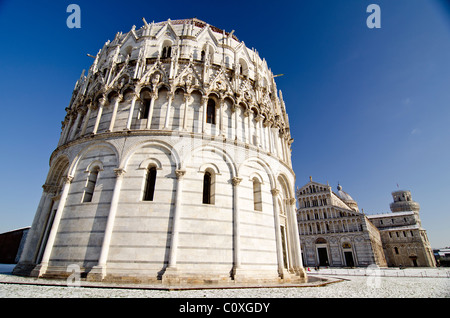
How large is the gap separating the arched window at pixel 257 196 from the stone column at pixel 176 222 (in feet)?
15.4

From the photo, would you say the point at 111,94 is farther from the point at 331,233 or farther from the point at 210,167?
the point at 331,233

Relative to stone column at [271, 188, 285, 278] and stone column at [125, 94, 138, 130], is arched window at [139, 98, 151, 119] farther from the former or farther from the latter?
stone column at [271, 188, 285, 278]

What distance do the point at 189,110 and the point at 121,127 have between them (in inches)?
166

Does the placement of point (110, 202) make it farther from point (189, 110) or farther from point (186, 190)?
point (189, 110)

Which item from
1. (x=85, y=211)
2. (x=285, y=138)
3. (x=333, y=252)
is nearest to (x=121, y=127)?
(x=85, y=211)

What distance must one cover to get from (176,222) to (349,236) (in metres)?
52.0

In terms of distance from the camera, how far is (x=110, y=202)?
1127 cm

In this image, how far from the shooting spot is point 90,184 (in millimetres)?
12484

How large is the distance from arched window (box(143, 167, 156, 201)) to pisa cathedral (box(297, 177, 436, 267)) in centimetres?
5101

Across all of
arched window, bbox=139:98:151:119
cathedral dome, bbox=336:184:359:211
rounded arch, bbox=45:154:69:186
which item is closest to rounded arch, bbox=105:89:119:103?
arched window, bbox=139:98:151:119

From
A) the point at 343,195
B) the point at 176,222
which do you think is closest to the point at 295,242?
the point at 176,222

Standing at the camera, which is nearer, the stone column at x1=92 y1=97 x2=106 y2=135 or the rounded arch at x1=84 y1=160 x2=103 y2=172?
the rounded arch at x1=84 y1=160 x2=103 y2=172

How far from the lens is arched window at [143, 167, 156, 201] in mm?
11742

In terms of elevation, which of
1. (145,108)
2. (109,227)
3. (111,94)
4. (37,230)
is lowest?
(109,227)
